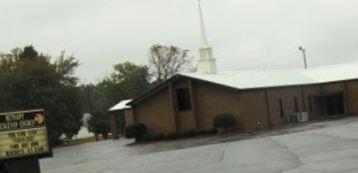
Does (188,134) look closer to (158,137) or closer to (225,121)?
(158,137)

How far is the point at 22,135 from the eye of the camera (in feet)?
69.4

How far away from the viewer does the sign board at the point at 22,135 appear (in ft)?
69.1

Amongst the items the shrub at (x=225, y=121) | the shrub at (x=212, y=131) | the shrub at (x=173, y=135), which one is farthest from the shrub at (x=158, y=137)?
the shrub at (x=225, y=121)

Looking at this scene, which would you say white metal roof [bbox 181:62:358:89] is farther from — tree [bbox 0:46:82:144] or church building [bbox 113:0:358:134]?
tree [bbox 0:46:82:144]

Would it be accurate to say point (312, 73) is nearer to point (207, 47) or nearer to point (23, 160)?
point (207, 47)

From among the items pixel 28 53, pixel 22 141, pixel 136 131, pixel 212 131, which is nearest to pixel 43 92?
pixel 28 53

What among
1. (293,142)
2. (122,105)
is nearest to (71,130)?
(122,105)

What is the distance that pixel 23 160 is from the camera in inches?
838

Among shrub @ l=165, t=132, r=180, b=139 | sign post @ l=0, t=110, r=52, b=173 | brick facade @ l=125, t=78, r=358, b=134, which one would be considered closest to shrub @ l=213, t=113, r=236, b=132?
brick facade @ l=125, t=78, r=358, b=134

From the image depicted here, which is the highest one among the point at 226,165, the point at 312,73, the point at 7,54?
the point at 7,54

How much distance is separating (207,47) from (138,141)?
14.6m

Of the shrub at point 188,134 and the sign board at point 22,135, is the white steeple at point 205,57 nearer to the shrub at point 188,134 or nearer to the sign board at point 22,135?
the shrub at point 188,134

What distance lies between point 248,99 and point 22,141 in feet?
110

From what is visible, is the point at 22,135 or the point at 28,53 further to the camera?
the point at 28,53
